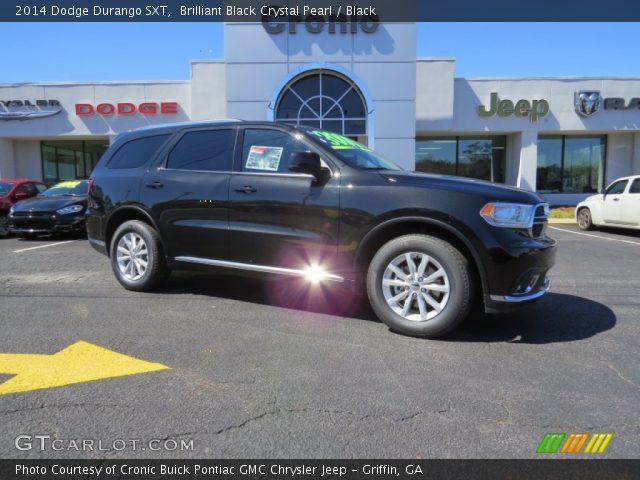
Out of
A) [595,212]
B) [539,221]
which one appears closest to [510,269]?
[539,221]

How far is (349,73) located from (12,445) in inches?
663

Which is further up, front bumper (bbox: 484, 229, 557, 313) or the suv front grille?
the suv front grille

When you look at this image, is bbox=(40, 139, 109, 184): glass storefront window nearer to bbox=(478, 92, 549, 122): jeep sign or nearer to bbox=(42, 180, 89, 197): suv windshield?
bbox=(42, 180, 89, 197): suv windshield

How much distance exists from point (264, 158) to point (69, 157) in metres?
22.1

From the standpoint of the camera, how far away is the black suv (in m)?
3.75

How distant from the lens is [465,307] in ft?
12.3

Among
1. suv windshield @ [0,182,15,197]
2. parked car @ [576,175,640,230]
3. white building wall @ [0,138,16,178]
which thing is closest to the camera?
parked car @ [576,175,640,230]

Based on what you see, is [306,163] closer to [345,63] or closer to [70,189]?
[70,189]

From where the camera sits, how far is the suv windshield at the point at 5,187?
1186cm

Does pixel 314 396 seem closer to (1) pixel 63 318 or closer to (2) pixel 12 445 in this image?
(2) pixel 12 445

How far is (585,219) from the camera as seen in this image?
43.6ft

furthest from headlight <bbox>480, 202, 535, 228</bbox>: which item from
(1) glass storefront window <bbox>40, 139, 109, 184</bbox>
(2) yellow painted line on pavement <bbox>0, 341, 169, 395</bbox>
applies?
(1) glass storefront window <bbox>40, 139, 109, 184</bbox>

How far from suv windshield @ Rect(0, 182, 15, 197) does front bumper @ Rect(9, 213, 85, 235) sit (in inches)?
69.5
